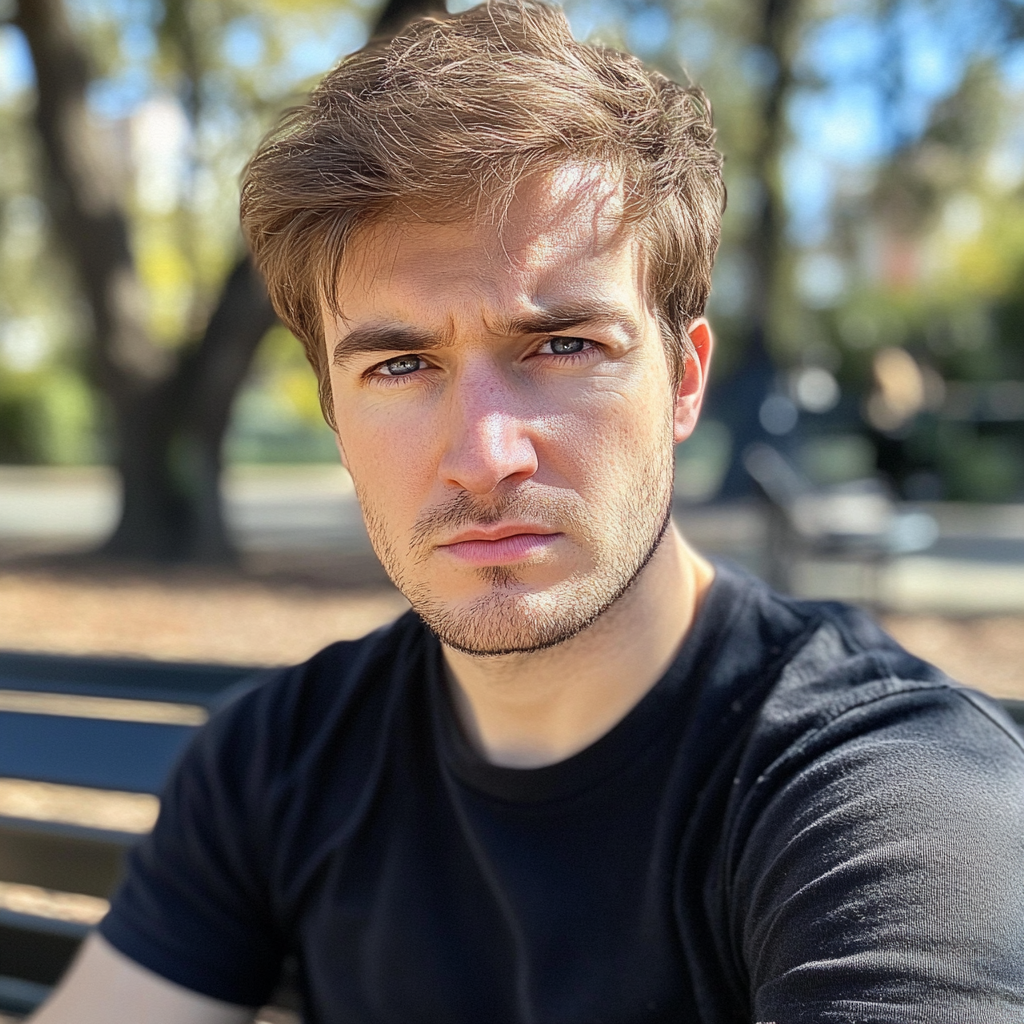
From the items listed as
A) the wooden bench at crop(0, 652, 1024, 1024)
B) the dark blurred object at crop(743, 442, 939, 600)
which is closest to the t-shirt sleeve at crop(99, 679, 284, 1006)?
the wooden bench at crop(0, 652, 1024, 1024)

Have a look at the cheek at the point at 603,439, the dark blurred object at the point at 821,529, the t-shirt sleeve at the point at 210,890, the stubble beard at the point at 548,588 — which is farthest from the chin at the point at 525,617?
the dark blurred object at the point at 821,529

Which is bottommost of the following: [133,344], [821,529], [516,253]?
[821,529]

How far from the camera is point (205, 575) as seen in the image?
404 inches

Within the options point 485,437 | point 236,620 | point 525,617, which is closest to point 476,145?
point 485,437

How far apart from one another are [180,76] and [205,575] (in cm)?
797

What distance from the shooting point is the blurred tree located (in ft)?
33.2

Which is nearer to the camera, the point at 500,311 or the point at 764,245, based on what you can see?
the point at 500,311

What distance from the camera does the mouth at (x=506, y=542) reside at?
152 cm

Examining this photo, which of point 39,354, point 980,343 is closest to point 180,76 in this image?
point 980,343

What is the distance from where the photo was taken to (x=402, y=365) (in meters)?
Result: 1.61

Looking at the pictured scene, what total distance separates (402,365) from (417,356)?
0.09ft

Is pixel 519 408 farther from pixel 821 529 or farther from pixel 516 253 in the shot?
pixel 821 529

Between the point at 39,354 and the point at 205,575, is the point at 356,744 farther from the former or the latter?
the point at 39,354

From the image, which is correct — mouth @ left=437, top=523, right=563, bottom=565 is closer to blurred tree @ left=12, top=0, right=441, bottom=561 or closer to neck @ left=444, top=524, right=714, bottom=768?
neck @ left=444, top=524, right=714, bottom=768
